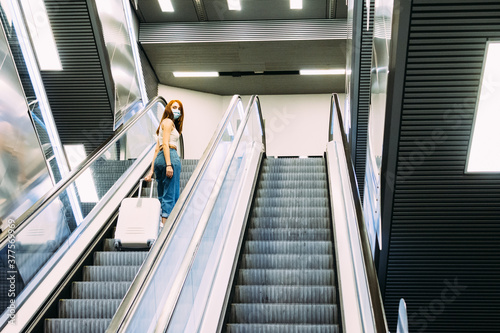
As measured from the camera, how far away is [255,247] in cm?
511

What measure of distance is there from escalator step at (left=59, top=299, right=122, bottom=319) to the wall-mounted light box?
335 cm

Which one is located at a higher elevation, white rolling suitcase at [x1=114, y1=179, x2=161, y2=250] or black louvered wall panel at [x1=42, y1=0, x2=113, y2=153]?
black louvered wall panel at [x1=42, y1=0, x2=113, y2=153]

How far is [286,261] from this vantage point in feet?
15.9

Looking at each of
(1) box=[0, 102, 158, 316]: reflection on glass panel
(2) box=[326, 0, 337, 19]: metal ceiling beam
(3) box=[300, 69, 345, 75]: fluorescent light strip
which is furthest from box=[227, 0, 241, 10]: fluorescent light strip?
(1) box=[0, 102, 158, 316]: reflection on glass panel

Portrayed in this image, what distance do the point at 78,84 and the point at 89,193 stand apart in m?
2.47

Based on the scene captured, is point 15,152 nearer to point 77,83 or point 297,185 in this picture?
point 77,83

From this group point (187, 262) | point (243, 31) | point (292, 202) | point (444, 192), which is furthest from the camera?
point (243, 31)

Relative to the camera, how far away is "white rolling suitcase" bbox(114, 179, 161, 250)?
179 inches

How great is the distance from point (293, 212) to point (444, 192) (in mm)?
1680

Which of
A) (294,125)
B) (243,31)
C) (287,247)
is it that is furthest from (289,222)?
(294,125)

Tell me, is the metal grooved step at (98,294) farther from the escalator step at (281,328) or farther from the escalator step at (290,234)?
the escalator step at (290,234)

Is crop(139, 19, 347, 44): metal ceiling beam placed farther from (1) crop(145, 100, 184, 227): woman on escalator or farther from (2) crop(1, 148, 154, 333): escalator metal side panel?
(1) crop(145, 100, 184, 227): woman on escalator

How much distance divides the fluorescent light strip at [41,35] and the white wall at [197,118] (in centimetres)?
569

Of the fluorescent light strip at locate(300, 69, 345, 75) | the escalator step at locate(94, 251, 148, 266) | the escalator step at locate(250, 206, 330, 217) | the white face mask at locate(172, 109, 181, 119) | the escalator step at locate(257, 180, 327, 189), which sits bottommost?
the escalator step at locate(94, 251, 148, 266)
